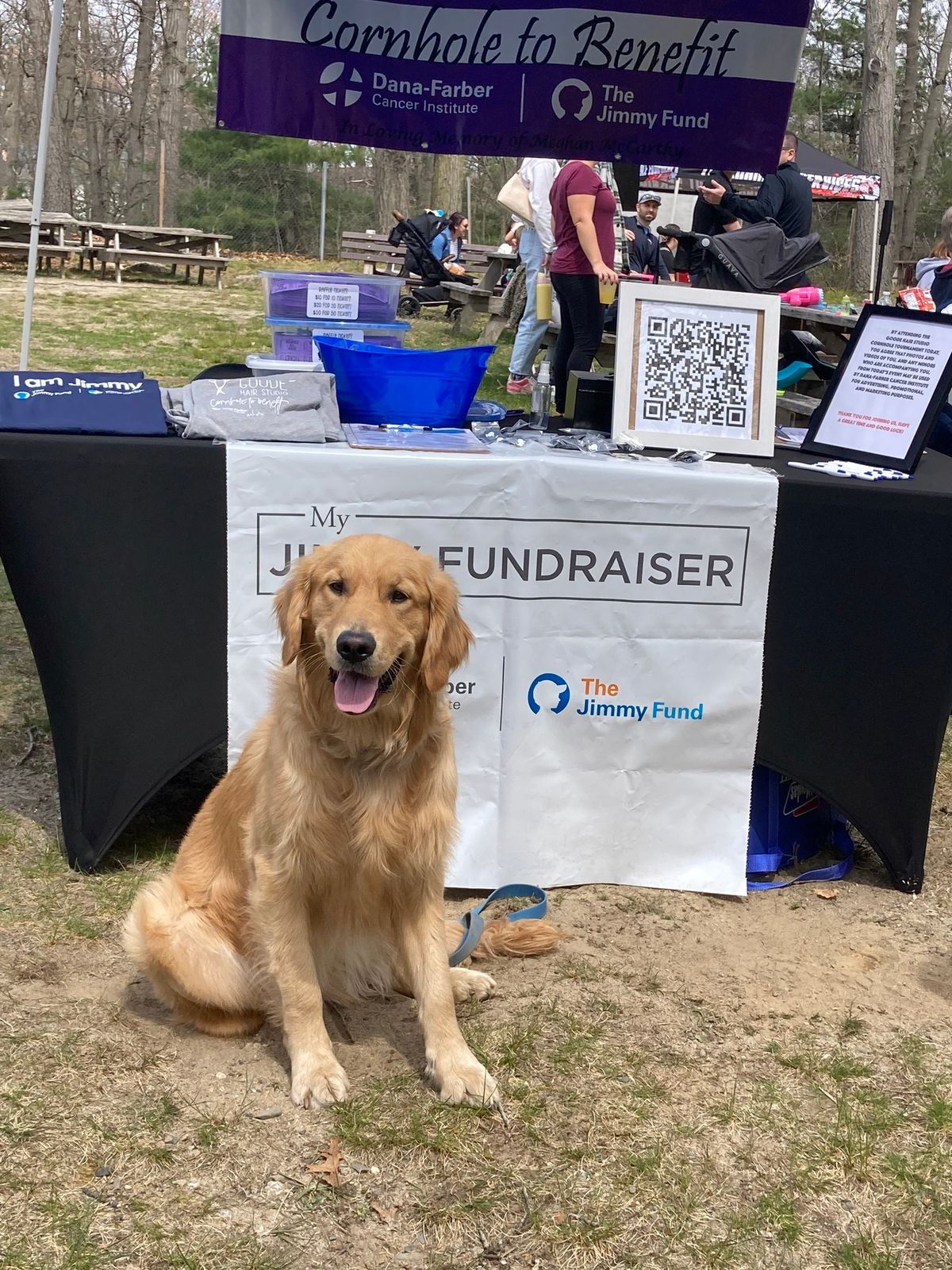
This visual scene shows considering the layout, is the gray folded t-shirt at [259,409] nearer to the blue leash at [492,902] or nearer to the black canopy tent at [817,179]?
the blue leash at [492,902]

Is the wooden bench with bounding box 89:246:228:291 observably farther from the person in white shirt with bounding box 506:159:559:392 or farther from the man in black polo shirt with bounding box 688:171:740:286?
the man in black polo shirt with bounding box 688:171:740:286

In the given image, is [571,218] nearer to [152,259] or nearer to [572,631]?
[572,631]

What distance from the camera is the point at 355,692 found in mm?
2615

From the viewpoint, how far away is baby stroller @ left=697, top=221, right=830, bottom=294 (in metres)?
7.92

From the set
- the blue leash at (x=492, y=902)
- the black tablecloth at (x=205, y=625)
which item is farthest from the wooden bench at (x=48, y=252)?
the blue leash at (x=492, y=902)

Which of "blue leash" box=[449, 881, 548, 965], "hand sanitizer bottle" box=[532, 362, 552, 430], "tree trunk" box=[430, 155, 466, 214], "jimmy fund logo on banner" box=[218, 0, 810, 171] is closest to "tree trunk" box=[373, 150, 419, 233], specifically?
"tree trunk" box=[430, 155, 466, 214]

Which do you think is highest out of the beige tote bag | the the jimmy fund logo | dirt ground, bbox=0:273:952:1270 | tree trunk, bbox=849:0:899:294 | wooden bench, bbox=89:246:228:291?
tree trunk, bbox=849:0:899:294

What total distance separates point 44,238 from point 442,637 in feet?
61.0

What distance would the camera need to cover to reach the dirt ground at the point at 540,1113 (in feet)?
7.63

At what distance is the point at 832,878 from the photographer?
13.0 feet

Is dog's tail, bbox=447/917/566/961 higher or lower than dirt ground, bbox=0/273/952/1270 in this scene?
higher

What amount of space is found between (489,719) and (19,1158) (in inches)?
68.3

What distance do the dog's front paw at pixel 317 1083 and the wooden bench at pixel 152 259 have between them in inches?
686

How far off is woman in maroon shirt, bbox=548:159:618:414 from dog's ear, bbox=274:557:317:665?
4.35 metres
